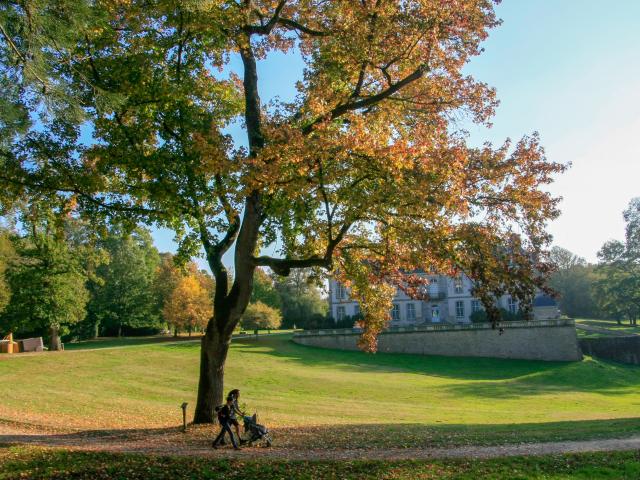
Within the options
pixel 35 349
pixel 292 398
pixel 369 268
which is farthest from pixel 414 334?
pixel 369 268

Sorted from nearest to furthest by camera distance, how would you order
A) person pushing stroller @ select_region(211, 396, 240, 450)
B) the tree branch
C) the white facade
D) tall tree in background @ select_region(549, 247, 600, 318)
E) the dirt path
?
the dirt path → person pushing stroller @ select_region(211, 396, 240, 450) → the tree branch → the white facade → tall tree in background @ select_region(549, 247, 600, 318)

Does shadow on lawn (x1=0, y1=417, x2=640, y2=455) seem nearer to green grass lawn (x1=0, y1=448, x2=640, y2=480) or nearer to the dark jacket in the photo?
the dark jacket

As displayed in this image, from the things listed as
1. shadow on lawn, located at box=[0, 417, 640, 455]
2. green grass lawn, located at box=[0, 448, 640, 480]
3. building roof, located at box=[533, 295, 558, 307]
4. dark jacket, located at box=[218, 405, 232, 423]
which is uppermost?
building roof, located at box=[533, 295, 558, 307]

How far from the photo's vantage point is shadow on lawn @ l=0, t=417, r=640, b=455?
11578 mm

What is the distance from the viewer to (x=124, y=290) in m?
54.8

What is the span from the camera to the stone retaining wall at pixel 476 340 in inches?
1893

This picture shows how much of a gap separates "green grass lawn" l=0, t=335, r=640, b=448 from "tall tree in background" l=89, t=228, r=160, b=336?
12939 millimetres

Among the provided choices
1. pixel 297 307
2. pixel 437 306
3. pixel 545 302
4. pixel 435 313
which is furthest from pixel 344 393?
pixel 297 307

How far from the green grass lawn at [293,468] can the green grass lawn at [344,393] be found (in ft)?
8.02

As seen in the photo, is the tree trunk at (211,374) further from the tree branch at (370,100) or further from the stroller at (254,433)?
the tree branch at (370,100)

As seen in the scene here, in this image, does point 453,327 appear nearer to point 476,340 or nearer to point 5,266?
point 476,340

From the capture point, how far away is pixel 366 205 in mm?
10977

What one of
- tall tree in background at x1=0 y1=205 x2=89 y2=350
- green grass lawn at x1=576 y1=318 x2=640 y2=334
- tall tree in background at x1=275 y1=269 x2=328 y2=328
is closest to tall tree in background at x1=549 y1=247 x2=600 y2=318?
green grass lawn at x1=576 y1=318 x2=640 y2=334

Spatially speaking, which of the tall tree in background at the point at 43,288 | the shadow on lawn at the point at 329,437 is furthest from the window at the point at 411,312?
the shadow on lawn at the point at 329,437
